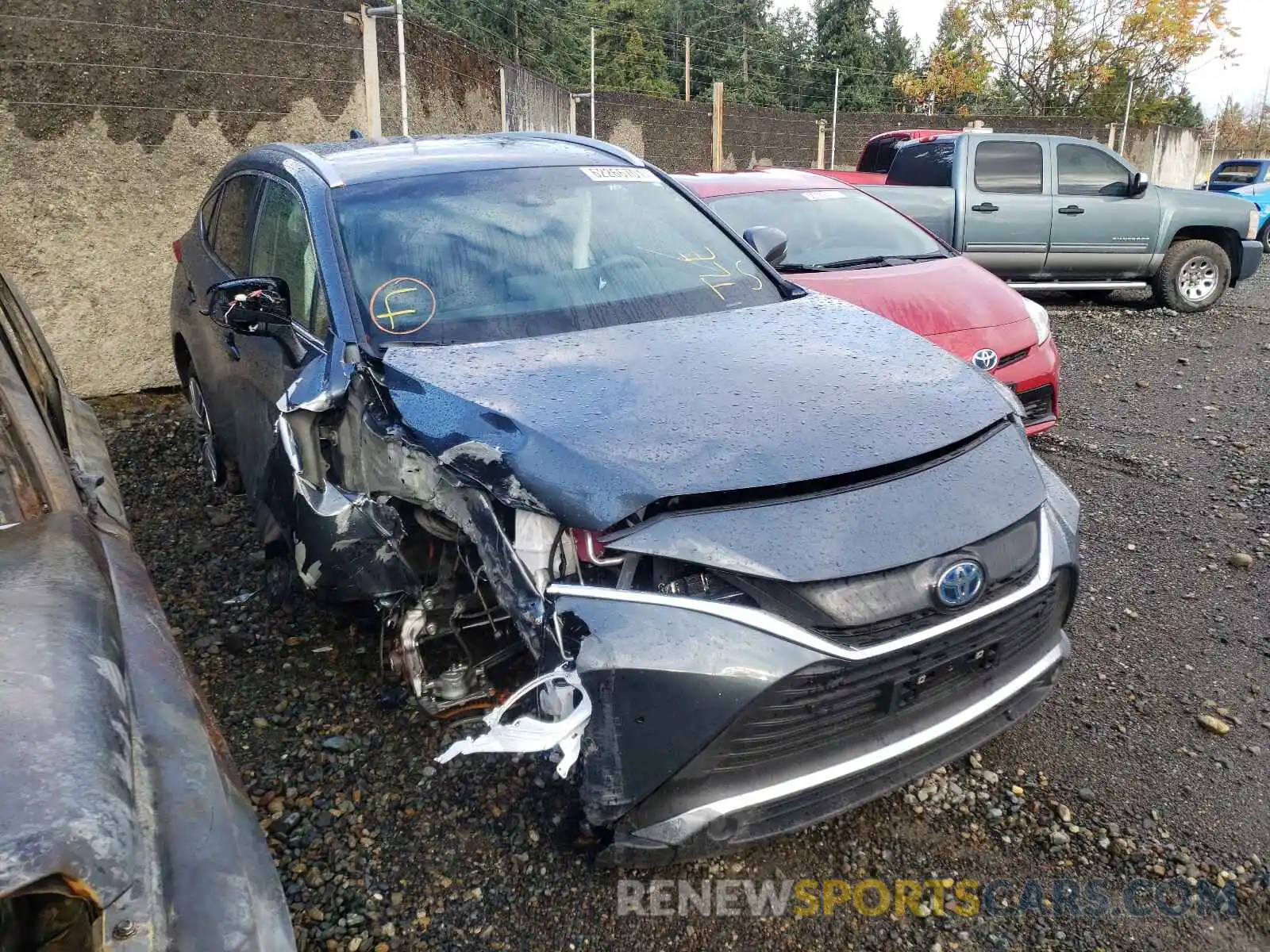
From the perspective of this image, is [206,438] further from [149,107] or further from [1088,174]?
[1088,174]

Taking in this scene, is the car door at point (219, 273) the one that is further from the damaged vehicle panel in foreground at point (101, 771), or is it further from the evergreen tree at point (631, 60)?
the evergreen tree at point (631, 60)

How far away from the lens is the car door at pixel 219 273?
12.7ft

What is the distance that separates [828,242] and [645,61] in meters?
32.2

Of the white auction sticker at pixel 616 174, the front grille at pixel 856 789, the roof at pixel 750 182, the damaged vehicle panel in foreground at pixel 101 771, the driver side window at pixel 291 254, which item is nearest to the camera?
the damaged vehicle panel in foreground at pixel 101 771

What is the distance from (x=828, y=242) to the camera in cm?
580

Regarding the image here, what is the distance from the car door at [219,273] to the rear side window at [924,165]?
21.7 ft

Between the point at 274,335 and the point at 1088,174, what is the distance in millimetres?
8378

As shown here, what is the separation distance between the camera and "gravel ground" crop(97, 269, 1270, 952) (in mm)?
2195

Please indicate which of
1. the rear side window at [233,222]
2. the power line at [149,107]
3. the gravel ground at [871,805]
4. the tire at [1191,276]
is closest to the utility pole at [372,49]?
the power line at [149,107]

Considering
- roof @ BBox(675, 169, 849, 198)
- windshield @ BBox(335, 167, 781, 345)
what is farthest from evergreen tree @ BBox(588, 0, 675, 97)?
windshield @ BBox(335, 167, 781, 345)

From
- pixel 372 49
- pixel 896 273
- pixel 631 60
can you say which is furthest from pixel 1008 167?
pixel 631 60

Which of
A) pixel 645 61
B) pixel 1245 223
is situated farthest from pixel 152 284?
pixel 645 61

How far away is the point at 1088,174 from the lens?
895cm

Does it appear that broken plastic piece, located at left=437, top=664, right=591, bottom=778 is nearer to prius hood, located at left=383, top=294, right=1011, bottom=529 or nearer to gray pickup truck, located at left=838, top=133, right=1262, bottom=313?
prius hood, located at left=383, top=294, right=1011, bottom=529
